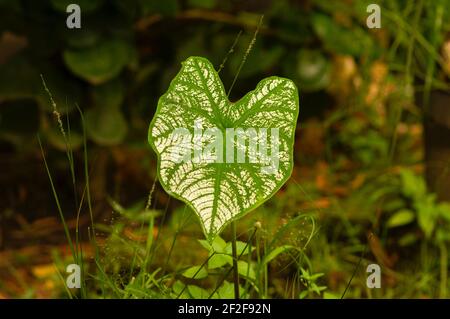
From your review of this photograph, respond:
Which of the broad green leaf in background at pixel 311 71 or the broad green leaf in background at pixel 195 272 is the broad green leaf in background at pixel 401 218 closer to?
the broad green leaf in background at pixel 311 71

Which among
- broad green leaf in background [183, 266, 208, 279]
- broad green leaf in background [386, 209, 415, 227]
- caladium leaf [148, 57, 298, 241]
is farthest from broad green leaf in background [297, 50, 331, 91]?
caladium leaf [148, 57, 298, 241]

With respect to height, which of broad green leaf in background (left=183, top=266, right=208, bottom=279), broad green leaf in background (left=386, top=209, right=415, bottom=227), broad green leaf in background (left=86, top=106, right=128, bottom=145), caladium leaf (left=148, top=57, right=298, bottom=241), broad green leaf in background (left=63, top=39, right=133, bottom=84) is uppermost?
broad green leaf in background (left=63, top=39, right=133, bottom=84)

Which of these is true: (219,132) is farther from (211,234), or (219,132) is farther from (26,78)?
(26,78)

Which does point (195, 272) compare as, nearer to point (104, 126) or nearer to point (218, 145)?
point (218, 145)

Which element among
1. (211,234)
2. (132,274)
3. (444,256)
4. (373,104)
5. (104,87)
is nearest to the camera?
(211,234)

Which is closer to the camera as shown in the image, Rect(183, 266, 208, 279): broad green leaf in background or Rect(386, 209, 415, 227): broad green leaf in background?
Rect(183, 266, 208, 279): broad green leaf in background

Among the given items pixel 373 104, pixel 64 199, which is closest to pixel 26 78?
pixel 64 199

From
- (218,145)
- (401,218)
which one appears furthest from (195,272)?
(401,218)

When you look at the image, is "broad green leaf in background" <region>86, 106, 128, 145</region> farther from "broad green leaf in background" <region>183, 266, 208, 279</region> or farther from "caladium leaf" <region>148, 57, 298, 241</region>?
"caladium leaf" <region>148, 57, 298, 241</region>
